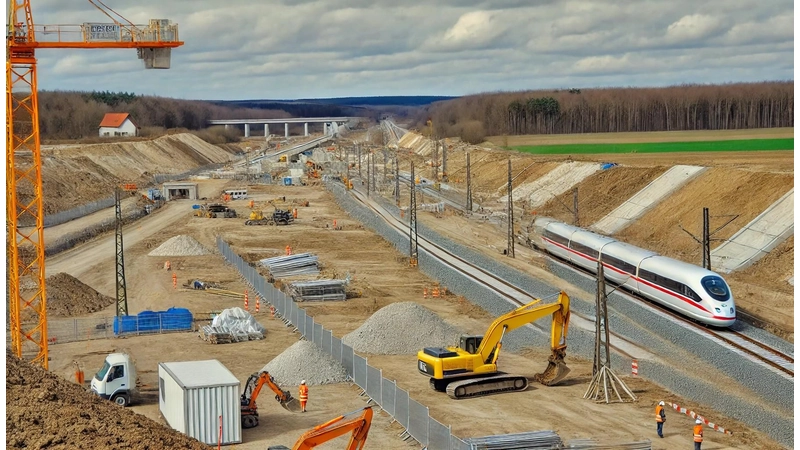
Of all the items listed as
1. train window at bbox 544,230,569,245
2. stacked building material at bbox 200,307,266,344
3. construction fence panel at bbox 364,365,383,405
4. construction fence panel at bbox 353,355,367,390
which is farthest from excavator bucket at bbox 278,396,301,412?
train window at bbox 544,230,569,245

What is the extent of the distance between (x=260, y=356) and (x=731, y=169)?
167ft

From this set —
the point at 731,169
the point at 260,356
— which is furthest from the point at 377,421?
the point at 731,169

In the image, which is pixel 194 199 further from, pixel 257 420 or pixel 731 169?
pixel 257 420

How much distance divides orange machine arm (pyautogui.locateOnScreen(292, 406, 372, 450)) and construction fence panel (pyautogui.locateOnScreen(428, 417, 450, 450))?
10.4 ft

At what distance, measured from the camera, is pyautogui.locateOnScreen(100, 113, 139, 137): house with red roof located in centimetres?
17975

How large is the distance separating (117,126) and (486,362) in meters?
157

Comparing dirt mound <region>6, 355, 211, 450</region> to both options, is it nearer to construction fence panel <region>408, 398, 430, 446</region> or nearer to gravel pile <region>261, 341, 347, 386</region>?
construction fence panel <region>408, 398, 430, 446</region>

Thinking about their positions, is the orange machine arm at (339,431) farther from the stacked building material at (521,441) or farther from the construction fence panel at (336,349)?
the construction fence panel at (336,349)

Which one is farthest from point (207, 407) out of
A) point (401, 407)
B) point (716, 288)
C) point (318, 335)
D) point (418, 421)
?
point (716, 288)

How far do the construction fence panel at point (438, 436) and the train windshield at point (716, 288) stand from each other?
18.0 meters

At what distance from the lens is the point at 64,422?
19.7 meters

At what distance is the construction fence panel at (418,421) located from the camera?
2711 cm

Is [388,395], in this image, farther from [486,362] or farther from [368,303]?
[368,303]

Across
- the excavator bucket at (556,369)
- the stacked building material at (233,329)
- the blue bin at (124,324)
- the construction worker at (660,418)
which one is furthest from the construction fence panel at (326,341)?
the construction worker at (660,418)
